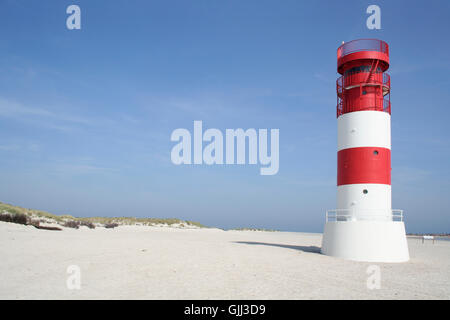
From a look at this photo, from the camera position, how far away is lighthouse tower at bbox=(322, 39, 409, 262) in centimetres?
1458

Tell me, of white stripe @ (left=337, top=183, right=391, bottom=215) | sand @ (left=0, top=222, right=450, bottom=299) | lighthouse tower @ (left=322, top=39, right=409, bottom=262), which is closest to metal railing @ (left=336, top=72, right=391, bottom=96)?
lighthouse tower @ (left=322, top=39, right=409, bottom=262)

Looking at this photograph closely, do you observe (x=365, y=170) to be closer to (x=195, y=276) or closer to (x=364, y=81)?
(x=364, y=81)

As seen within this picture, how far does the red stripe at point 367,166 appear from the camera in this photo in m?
15.4

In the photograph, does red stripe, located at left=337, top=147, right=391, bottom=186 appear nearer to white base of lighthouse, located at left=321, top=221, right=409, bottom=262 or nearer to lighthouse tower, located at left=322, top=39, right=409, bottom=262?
lighthouse tower, located at left=322, top=39, right=409, bottom=262

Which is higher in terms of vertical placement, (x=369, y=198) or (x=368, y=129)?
(x=368, y=129)

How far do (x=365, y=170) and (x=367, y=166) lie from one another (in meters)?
0.20

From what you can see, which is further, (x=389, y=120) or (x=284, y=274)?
(x=389, y=120)

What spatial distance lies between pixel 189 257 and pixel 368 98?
1071 centimetres

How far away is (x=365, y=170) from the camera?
15.4 m

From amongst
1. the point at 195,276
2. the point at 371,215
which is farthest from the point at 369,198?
the point at 195,276
